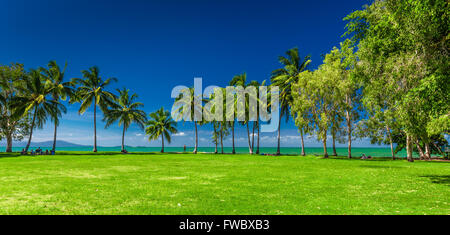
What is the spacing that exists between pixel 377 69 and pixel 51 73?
47.0 m

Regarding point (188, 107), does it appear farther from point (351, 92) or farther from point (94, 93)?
Result: point (351, 92)

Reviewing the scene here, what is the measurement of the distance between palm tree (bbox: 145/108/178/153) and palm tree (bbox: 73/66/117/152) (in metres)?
10.7

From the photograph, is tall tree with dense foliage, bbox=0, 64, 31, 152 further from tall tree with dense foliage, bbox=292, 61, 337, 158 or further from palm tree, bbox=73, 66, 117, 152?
tall tree with dense foliage, bbox=292, 61, 337, 158

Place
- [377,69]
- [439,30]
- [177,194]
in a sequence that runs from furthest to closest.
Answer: [377,69], [439,30], [177,194]

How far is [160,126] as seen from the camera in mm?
51750

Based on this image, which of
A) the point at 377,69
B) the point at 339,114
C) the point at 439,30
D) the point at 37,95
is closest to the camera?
the point at 439,30

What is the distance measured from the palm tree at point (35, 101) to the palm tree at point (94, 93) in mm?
3699

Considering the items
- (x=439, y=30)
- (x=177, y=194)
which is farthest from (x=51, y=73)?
(x=439, y=30)

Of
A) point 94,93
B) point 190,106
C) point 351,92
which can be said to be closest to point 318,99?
point 351,92

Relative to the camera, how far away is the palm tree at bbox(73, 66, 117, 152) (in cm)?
4031

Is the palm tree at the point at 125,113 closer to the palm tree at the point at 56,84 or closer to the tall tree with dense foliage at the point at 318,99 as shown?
the palm tree at the point at 56,84

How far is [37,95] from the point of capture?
35.1 m

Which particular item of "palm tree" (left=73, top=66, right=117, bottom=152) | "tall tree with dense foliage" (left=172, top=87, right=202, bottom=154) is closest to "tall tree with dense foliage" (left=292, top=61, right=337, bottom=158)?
"tall tree with dense foliage" (left=172, top=87, right=202, bottom=154)
